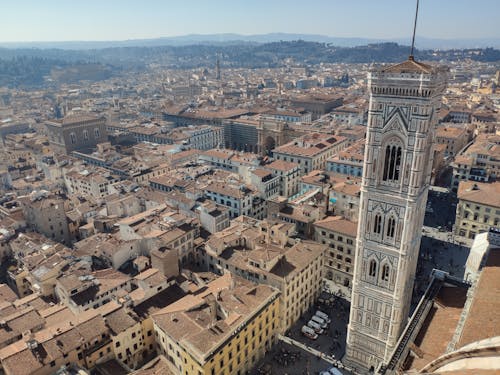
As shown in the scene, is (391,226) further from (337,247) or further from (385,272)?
(337,247)

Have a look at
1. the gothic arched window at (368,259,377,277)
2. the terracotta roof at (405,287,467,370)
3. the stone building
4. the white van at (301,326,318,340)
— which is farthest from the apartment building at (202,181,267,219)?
the stone building

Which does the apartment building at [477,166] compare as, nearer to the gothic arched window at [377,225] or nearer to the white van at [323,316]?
the white van at [323,316]

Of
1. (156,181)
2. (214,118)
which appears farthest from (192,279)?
(214,118)

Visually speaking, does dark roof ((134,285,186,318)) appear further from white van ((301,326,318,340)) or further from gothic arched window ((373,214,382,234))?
gothic arched window ((373,214,382,234))

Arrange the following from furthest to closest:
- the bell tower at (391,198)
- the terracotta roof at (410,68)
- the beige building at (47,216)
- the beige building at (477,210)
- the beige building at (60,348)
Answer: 1. the beige building at (477,210)
2. the beige building at (47,216)
3. the beige building at (60,348)
4. the bell tower at (391,198)
5. the terracotta roof at (410,68)

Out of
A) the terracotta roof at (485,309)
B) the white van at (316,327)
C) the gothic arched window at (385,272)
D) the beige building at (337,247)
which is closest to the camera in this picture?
the terracotta roof at (485,309)

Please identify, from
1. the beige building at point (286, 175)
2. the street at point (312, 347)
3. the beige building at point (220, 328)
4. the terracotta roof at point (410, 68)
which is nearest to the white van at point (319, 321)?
the street at point (312, 347)
